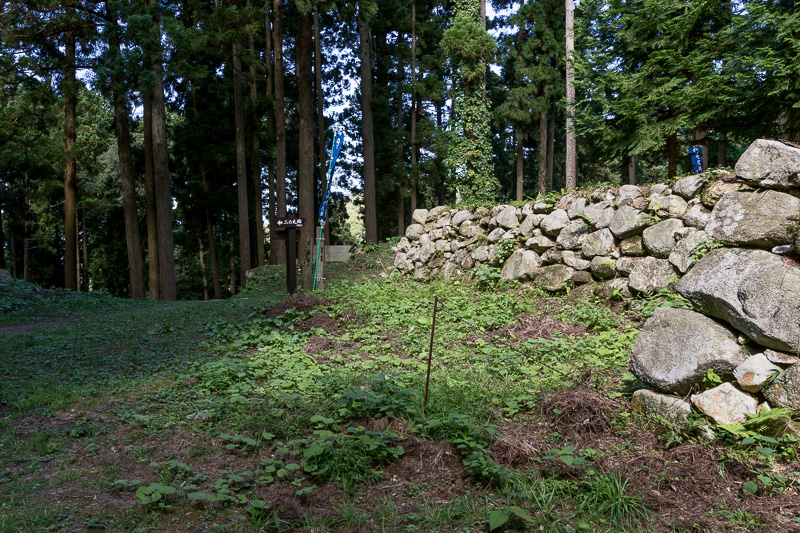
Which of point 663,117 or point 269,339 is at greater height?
point 663,117

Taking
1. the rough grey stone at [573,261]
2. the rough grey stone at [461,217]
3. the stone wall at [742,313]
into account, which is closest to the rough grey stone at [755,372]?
the stone wall at [742,313]

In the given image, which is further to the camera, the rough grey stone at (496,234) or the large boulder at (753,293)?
the rough grey stone at (496,234)

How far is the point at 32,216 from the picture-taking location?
2509cm

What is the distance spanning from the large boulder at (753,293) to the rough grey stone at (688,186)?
355 cm

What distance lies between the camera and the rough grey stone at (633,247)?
7219 mm

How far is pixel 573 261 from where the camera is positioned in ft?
26.5

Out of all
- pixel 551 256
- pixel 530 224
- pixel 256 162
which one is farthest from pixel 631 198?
pixel 256 162

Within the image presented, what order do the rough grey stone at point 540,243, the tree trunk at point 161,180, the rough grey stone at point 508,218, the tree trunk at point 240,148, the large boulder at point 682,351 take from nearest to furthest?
the large boulder at point 682,351 → the rough grey stone at point 540,243 → the rough grey stone at point 508,218 → the tree trunk at point 161,180 → the tree trunk at point 240,148

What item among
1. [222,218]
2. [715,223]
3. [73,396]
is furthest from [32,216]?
[715,223]

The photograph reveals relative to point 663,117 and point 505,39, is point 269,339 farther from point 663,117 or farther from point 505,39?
point 505,39

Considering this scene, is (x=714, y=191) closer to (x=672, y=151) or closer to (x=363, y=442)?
(x=672, y=151)

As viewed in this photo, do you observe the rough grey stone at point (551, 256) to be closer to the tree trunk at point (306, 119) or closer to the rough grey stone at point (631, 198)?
the rough grey stone at point (631, 198)

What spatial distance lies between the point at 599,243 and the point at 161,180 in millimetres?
11799

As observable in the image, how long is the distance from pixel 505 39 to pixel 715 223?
877 inches
